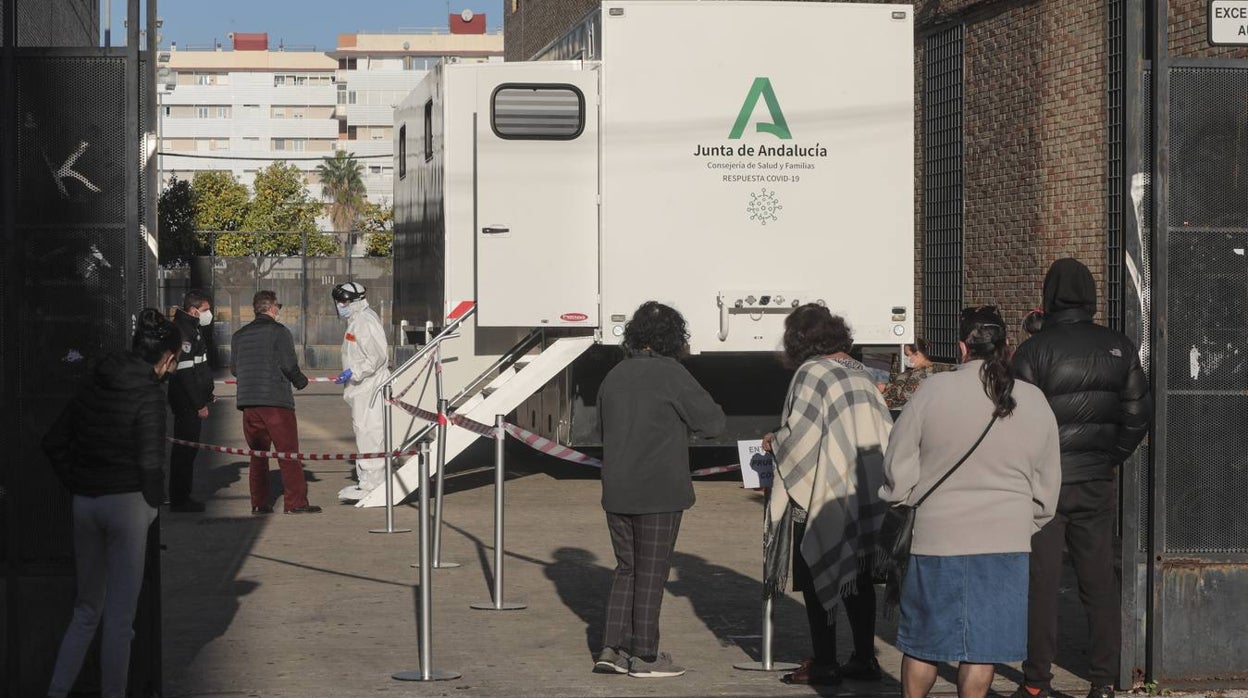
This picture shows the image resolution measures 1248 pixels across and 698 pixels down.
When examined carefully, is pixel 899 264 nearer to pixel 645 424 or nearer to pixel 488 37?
pixel 645 424

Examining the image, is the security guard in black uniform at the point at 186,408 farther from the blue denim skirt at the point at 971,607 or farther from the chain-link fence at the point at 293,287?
the chain-link fence at the point at 293,287

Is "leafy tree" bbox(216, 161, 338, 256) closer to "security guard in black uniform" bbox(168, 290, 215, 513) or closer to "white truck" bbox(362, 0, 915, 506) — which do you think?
"security guard in black uniform" bbox(168, 290, 215, 513)

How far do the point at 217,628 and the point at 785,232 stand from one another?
6336 millimetres

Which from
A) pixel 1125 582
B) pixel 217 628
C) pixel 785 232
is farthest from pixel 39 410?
pixel 785 232

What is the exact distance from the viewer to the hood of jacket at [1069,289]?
7402 millimetres

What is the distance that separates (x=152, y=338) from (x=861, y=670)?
11.2ft

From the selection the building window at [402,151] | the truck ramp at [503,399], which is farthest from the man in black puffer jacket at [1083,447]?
the building window at [402,151]

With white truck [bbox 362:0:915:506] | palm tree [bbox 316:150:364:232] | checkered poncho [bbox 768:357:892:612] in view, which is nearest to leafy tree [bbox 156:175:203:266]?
white truck [bbox 362:0:915:506]

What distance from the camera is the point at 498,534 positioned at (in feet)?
31.0

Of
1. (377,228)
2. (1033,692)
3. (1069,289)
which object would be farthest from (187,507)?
(377,228)

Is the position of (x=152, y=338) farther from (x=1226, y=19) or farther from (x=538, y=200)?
(x=538, y=200)

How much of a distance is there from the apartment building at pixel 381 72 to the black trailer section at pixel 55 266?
12756 centimetres

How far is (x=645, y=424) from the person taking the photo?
7.74 metres

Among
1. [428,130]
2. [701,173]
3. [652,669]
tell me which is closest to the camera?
[652,669]
